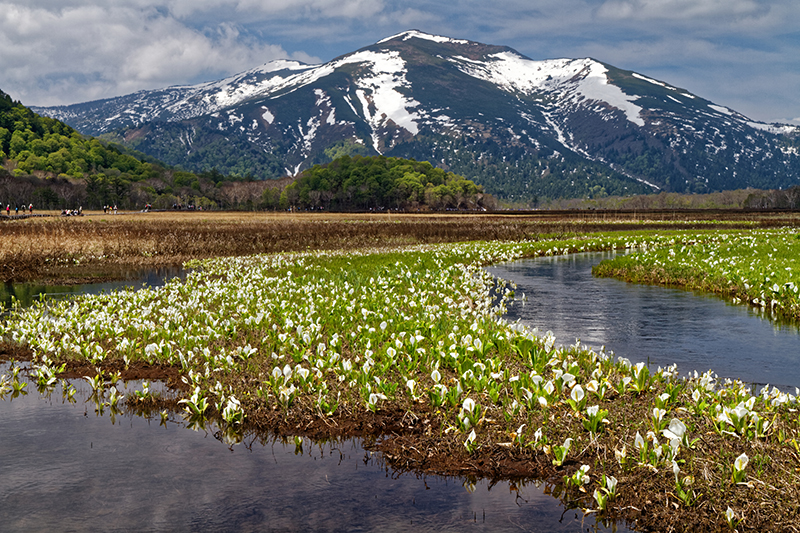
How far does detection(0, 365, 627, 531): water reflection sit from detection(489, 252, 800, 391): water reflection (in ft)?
24.6

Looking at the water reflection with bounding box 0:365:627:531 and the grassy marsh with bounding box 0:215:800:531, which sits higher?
the grassy marsh with bounding box 0:215:800:531

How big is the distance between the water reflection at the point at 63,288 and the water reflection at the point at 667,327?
16.1m

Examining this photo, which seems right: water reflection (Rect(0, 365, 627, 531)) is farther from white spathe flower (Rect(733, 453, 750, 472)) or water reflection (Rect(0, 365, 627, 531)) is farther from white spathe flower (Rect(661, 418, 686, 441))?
white spathe flower (Rect(733, 453, 750, 472))

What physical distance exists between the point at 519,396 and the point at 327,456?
3.13 meters

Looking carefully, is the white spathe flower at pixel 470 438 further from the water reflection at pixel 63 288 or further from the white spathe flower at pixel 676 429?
the water reflection at pixel 63 288

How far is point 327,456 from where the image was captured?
30.8 feet

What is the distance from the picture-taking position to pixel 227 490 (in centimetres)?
822

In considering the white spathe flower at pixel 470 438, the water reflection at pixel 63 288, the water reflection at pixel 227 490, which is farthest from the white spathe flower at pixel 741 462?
the water reflection at pixel 63 288

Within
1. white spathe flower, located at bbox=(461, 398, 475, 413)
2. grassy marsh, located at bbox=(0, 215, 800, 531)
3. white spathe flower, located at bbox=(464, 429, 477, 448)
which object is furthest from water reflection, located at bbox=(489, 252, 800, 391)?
white spathe flower, located at bbox=(464, 429, 477, 448)

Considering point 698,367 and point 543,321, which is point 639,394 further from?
point 543,321

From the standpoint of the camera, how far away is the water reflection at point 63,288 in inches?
998

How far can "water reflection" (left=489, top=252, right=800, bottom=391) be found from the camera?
45.3 ft

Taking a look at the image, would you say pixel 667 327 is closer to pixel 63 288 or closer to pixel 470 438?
pixel 470 438

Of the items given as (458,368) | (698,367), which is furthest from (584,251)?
(458,368)
